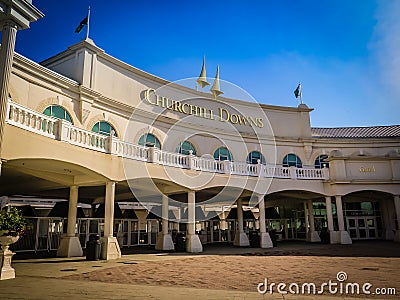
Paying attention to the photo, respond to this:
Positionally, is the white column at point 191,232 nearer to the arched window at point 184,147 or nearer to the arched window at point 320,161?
the arched window at point 184,147

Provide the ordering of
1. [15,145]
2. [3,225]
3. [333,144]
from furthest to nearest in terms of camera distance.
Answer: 1. [333,144]
2. [15,145]
3. [3,225]

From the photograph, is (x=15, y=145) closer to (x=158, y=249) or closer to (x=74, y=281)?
(x=74, y=281)

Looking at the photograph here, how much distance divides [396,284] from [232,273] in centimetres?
462

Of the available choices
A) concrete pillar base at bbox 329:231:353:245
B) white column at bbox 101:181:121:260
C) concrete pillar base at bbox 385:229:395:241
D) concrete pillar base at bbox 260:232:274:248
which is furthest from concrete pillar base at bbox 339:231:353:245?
white column at bbox 101:181:121:260

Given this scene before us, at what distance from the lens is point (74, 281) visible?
8945mm

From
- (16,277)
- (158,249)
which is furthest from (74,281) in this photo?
(158,249)

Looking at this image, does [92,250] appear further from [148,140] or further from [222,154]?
[222,154]

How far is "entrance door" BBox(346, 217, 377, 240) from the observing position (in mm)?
27984

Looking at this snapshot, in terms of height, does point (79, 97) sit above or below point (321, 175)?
above

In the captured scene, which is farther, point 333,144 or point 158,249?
point 333,144

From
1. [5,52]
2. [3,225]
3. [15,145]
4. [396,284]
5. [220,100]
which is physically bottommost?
[396,284]

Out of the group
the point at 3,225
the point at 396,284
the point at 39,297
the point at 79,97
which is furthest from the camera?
the point at 79,97
